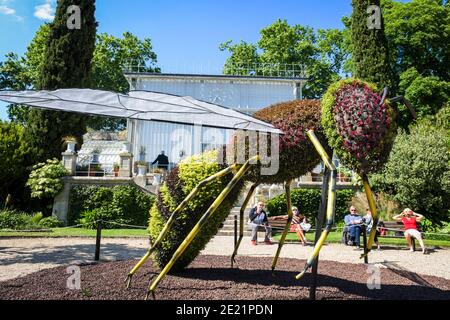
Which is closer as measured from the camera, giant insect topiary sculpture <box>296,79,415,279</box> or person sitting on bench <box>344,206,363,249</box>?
giant insect topiary sculpture <box>296,79,415,279</box>

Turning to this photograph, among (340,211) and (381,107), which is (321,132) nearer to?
(381,107)

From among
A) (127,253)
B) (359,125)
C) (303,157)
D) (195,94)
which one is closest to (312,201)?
(127,253)

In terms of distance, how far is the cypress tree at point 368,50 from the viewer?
71.3ft

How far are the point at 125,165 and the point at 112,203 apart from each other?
6.88ft

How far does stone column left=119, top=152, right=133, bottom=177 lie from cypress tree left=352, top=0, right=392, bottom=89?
14587mm

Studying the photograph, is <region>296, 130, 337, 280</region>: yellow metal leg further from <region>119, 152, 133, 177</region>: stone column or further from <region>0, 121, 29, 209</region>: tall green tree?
<region>0, 121, 29, 209</region>: tall green tree

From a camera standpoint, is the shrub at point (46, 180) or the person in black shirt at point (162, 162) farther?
the person in black shirt at point (162, 162)

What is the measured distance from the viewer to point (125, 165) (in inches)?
707

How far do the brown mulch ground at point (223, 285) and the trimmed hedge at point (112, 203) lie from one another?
10005 millimetres

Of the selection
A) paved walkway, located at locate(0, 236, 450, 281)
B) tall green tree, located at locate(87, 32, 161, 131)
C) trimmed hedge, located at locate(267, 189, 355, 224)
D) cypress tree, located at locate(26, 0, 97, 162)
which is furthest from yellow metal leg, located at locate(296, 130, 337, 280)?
tall green tree, located at locate(87, 32, 161, 131)

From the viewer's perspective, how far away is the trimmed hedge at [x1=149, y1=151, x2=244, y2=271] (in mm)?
5277

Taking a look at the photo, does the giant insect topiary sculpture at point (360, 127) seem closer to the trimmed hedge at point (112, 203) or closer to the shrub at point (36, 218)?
the trimmed hedge at point (112, 203)

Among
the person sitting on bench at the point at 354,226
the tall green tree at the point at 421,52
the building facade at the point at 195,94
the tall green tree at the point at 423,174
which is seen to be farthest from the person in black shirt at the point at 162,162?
the tall green tree at the point at 421,52

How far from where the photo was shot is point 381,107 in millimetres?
3963
